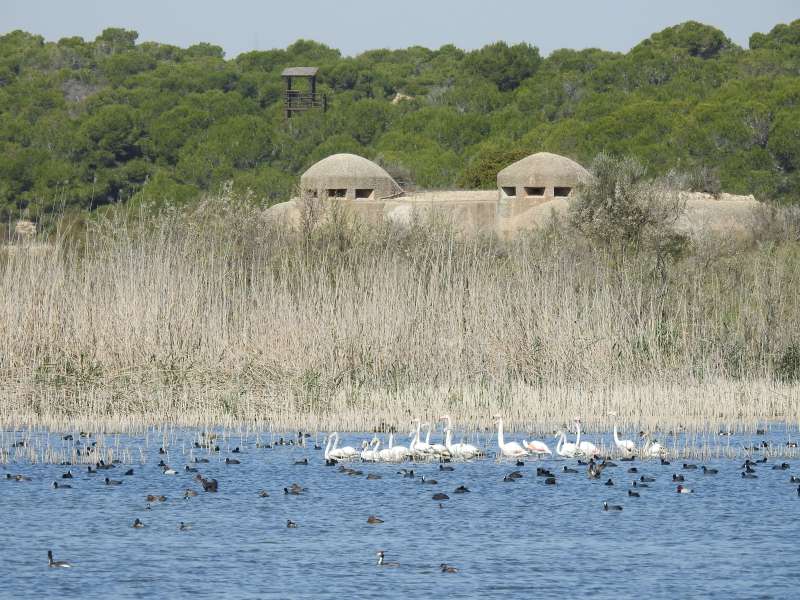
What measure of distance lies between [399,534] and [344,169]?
29.5m

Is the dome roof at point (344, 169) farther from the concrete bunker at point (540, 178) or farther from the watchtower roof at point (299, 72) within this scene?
the watchtower roof at point (299, 72)

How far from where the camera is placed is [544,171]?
1446 inches

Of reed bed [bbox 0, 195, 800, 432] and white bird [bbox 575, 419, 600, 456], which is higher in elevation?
reed bed [bbox 0, 195, 800, 432]

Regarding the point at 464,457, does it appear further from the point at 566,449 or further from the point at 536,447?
the point at 566,449

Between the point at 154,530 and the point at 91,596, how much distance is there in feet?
5.96

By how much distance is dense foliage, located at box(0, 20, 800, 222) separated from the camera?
1852 inches

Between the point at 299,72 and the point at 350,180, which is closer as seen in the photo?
the point at 350,180

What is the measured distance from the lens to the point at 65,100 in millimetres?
70625

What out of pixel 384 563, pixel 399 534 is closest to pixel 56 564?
pixel 384 563

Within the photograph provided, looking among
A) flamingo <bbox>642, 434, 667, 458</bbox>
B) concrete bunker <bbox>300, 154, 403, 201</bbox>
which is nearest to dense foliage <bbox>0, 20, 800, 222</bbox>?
concrete bunker <bbox>300, 154, 403, 201</bbox>

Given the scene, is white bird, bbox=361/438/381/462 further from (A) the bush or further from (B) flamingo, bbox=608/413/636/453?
(A) the bush

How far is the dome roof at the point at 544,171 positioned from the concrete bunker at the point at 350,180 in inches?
145

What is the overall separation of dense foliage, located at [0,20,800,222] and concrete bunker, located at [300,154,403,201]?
1.68 metres

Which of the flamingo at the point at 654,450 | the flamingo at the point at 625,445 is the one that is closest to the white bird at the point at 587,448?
the flamingo at the point at 625,445
